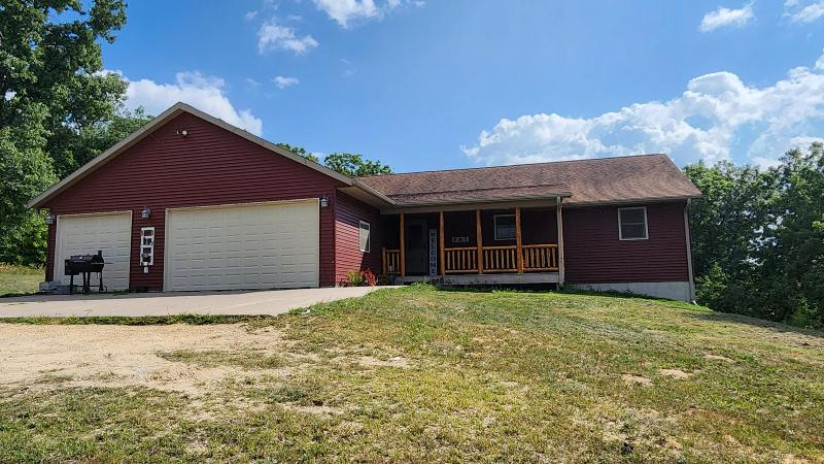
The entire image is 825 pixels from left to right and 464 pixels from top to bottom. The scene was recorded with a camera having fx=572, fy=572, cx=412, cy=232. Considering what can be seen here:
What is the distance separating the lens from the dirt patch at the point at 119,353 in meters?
4.94

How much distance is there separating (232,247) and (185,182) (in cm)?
222

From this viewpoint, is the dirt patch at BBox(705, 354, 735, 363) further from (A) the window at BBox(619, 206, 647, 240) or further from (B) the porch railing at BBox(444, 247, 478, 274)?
(A) the window at BBox(619, 206, 647, 240)

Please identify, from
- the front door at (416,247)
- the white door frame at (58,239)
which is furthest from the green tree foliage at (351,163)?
the white door frame at (58,239)

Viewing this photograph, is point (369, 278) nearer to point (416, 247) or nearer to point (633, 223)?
point (416, 247)

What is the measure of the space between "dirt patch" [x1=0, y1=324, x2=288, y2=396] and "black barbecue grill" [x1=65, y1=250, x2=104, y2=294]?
5.78 metres

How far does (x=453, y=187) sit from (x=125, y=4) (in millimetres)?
21233

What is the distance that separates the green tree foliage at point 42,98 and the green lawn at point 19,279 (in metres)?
1.28

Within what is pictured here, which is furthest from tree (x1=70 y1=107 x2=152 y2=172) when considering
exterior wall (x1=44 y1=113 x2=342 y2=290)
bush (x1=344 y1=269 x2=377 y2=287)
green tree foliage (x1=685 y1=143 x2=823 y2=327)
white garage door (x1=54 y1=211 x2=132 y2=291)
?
green tree foliage (x1=685 y1=143 x2=823 y2=327)

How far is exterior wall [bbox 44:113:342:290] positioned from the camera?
46.4 ft

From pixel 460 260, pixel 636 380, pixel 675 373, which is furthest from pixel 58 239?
pixel 675 373

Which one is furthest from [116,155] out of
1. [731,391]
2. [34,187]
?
[731,391]

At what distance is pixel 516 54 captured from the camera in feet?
47.9

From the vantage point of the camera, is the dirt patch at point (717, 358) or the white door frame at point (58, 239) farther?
the white door frame at point (58, 239)

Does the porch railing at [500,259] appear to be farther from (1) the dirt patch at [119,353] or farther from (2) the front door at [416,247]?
(1) the dirt patch at [119,353]
